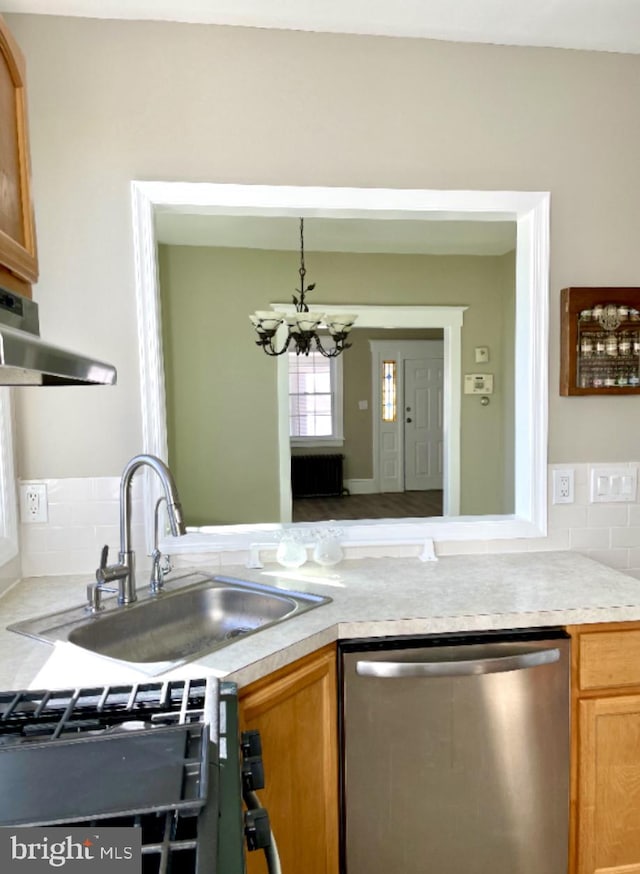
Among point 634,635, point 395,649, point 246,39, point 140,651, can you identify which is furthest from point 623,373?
point 140,651

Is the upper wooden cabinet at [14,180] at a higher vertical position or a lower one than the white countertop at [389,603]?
higher

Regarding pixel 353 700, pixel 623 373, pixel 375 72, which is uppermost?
pixel 375 72

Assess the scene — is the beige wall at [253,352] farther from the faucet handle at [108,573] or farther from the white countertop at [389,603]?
the faucet handle at [108,573]

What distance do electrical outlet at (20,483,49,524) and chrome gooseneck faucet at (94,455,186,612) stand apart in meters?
0.43

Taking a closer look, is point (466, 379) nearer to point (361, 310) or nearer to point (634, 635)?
point (361, 310)

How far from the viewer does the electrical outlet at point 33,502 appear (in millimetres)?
1866

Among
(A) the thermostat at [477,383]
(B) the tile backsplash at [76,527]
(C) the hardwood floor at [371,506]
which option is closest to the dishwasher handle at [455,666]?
(B) the tile backsplash at [76,527]

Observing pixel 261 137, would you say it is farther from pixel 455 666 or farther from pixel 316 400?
pixel 316 400

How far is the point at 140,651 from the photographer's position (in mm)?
1602

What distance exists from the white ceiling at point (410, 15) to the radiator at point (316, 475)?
22.2ft

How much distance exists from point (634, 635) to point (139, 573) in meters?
1.47

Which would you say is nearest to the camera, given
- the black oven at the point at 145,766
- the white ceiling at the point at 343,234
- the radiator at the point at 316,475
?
the black oven at the point at 145,766

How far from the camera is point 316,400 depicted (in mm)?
8672

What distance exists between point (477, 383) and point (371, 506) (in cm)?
348
